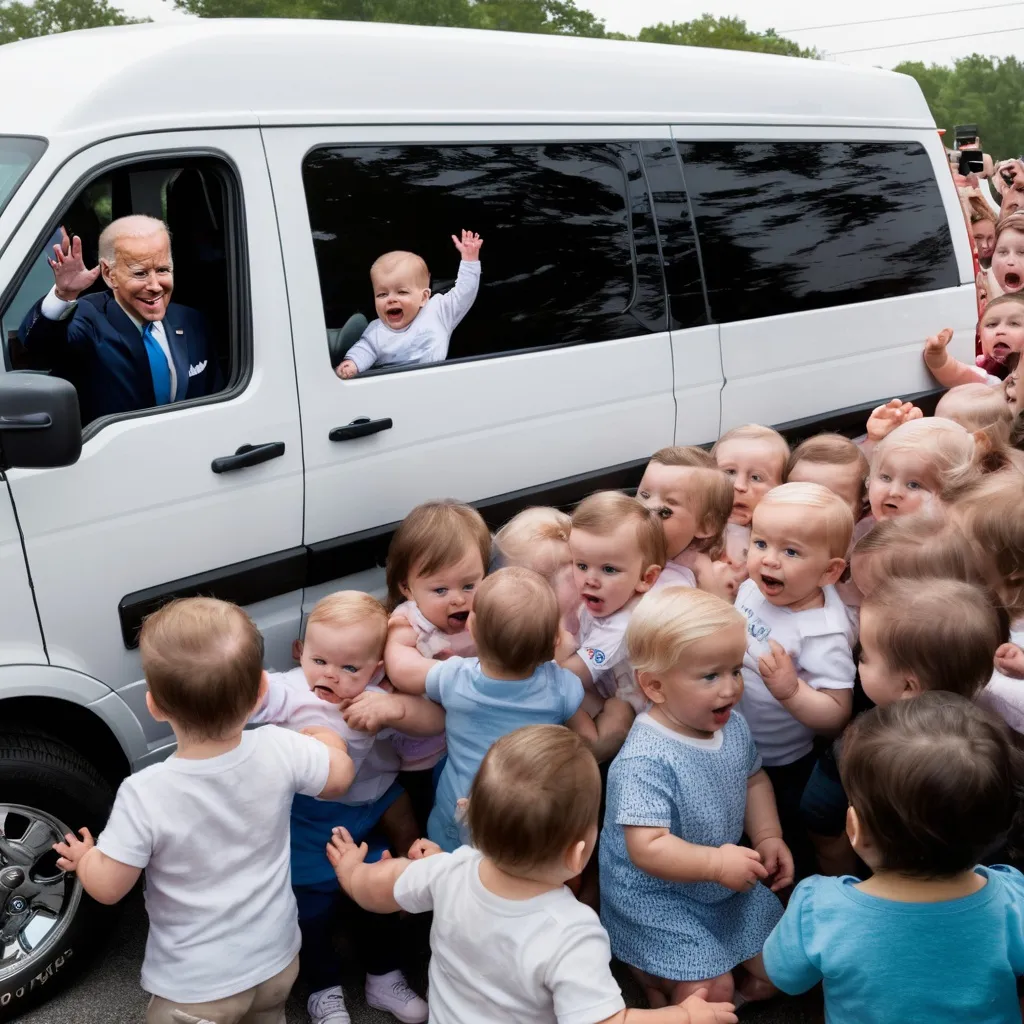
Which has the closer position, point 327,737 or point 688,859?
point 688,859

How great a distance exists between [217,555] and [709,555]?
1.52m

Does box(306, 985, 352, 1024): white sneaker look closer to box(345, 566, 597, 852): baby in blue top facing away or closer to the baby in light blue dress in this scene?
box(345, 566, 597, 852): baby in blue top facing away

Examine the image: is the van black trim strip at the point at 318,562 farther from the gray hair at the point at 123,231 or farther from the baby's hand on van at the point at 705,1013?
the baby's hand on van at the point at 705,1013

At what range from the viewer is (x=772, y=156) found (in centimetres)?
482

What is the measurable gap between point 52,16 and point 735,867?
58.9 meters

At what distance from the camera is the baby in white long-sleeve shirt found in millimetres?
3553

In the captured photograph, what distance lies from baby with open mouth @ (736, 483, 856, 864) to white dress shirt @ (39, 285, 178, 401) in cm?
165

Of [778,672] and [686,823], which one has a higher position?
[778,672]

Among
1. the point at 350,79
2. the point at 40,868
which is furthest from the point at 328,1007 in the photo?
the point at 350,79

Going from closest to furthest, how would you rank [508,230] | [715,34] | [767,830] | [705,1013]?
1. [705,1013]
2. [767,830]
3. [508,230]
4. [715,34]

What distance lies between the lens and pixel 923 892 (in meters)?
2.11

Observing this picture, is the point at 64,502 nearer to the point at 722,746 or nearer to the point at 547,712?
the point at 547,712

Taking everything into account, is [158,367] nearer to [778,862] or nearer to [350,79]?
[350,79]

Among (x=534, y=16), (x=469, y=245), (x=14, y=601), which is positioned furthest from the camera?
(x=534, y=16)
